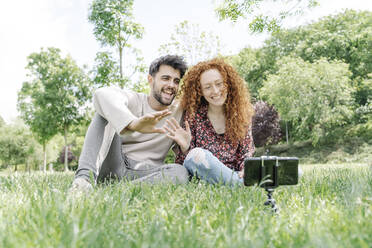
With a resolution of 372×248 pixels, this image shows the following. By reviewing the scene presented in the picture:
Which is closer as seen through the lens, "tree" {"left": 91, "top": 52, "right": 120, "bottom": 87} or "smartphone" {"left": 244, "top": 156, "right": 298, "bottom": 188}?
"smartphone" {"left": 244, "top": 156, "right": 298, "bottom": 188}

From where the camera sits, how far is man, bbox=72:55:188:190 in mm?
2752

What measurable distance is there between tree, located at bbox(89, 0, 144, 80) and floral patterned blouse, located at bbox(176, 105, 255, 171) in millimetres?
7372

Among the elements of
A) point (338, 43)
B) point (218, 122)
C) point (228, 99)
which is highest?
point (338, 43)

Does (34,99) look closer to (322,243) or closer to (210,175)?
(210,175)

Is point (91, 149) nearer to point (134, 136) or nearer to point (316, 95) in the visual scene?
point (134, 136)

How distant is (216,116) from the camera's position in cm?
365

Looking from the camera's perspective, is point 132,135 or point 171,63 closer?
point 132,135

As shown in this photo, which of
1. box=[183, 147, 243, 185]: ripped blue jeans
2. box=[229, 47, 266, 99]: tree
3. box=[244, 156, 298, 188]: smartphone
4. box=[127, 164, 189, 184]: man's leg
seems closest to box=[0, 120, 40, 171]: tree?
box=[229, 47, 266, 99]: tree

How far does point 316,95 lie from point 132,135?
19.4 m

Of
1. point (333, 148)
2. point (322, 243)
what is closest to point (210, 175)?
point (322, 243)

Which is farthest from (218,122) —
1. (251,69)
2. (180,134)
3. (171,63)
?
(251,69)

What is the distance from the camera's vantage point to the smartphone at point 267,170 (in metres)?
1.58

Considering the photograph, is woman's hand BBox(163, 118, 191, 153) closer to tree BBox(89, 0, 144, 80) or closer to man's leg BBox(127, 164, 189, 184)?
man's leg BBox(127, 164, 189, 184)

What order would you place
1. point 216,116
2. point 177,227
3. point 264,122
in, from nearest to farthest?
point 177,227 → point 216,116 → point 264,122
